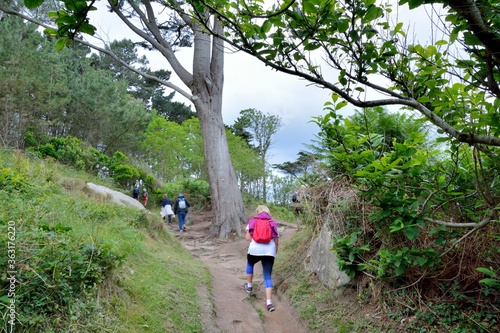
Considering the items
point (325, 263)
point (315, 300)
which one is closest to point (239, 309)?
point (315, 300)

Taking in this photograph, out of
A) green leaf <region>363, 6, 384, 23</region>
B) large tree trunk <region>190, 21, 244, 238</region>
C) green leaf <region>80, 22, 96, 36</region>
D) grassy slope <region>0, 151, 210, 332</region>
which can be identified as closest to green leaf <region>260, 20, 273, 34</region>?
green leaf <region>363, 6, 384, 23</region>

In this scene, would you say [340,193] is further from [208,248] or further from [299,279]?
[208,248]

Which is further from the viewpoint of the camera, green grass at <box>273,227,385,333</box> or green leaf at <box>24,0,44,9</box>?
green grass at <box>273,227,385,333</box>

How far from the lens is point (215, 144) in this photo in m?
13.0

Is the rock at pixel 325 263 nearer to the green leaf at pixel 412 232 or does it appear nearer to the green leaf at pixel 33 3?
the green leaf at pixel 412 232

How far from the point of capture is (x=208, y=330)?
4.25 meters

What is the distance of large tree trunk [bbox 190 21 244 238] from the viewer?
1270 cm

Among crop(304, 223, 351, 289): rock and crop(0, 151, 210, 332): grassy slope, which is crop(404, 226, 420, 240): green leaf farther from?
crop(0, 151, 210, 332): grassy slope

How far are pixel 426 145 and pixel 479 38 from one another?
358 cm

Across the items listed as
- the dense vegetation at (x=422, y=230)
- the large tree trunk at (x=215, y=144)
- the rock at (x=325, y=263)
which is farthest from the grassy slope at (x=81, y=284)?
the large tree trunk at (x=215, y=144)

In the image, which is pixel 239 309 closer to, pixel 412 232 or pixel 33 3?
pixel 412 232

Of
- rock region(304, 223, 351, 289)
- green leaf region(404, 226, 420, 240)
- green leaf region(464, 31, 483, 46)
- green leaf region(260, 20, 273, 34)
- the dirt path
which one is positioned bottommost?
the dirt path

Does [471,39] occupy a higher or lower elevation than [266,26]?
lower

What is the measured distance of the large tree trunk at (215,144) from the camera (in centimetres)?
1270
